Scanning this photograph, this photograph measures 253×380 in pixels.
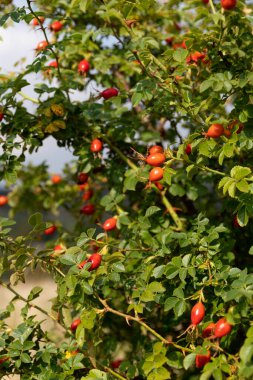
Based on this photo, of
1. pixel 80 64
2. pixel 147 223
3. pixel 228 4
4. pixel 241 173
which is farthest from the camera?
pixel 80 64

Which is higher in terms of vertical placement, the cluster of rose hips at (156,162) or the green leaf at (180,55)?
the green leaf at (180,55)

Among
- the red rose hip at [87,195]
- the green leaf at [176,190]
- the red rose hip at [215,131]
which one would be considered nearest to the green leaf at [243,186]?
the red rose hip at [215,131]

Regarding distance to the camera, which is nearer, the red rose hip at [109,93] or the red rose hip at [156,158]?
the red rose hip at [156,158]

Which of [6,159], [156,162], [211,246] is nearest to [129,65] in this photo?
[6,159]

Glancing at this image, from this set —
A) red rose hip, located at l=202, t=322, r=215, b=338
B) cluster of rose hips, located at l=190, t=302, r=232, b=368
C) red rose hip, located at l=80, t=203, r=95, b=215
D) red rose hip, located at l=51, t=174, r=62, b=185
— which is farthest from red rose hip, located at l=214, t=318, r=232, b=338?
red rose hip, located at l=51, t=174, r=62, b=185

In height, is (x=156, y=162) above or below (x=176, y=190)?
above

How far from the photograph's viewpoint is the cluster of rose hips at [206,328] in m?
1.40

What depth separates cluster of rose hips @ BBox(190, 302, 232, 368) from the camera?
1400 millimetres

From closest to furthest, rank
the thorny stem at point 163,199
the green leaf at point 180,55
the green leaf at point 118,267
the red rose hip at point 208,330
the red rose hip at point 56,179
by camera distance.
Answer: the red rose hip at point 208,330
the green leaf at point 118,267
the green leaf at point 180,55
the thorny stem at point 163,199
the red rose hip at point 56,179

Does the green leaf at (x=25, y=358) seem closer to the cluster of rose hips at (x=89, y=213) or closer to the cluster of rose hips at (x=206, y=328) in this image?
the cluster of rose hips at (x=89, y=213)

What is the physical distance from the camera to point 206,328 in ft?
5.08

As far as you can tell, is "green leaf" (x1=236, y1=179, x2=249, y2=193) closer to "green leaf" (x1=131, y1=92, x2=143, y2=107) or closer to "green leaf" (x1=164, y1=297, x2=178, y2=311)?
"green leaf" (x1=164, y1=297, x2=178, y2=311)

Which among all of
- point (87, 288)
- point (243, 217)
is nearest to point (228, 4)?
point (243, 217)

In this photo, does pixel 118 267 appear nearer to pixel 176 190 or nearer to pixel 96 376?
pixel 96 376
